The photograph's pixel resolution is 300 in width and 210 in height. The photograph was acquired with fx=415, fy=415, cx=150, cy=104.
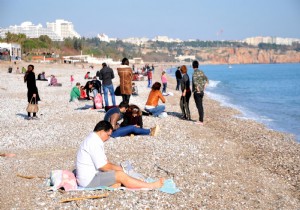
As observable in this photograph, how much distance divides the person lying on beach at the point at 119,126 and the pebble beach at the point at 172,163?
0.24 meters

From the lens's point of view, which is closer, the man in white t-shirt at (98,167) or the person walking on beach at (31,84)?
the man in white t-shirt at (98,167)

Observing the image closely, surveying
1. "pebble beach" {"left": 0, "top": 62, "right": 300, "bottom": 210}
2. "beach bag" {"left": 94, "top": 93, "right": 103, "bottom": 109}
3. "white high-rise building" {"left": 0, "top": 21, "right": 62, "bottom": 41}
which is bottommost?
"pebble beach" {"left": 0, "top": 62, "right": 300, "bottom": 210}

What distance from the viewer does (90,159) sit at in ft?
19.8

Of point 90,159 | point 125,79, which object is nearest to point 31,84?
point 125,79

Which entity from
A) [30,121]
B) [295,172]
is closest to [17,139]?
[30,121]

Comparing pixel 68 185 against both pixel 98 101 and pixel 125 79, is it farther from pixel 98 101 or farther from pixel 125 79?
pixel 98 101

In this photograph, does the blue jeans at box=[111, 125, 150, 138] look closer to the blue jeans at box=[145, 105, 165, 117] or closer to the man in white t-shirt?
the blue jeans at box=[145, 105, 165, 117]

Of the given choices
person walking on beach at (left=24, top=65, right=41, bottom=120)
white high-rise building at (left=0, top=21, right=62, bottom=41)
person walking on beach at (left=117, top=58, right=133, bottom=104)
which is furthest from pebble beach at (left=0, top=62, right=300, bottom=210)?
white high-rise building at (left=0, top=21, right=62, bottom=41)

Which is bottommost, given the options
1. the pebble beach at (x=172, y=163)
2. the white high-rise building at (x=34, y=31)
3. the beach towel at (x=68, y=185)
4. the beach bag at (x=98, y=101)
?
the pebble beach at (x=172, y=163)

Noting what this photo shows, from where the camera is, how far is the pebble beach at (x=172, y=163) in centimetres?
592

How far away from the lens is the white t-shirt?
5945 mm

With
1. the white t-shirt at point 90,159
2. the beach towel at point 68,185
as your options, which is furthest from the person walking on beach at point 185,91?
the white t-shirt at point 90,159

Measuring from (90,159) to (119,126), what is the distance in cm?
419

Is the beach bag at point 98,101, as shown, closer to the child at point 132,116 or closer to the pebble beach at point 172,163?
the pebble beach at point 172,163
